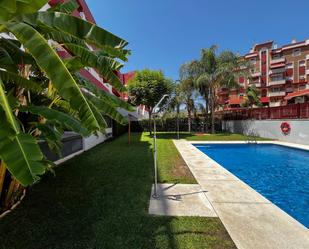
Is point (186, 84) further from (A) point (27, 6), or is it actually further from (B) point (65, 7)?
(A) point (27, 6)

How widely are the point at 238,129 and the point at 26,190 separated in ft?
81.7

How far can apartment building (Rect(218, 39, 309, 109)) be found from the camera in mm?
45688

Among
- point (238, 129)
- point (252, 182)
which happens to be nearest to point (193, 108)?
point (238, 129)

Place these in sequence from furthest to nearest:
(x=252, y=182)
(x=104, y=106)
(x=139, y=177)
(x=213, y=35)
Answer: (x=213, y=35)
(x=252, y=182)
(x=139, y=177)
(x=104, y=106)

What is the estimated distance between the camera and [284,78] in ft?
156

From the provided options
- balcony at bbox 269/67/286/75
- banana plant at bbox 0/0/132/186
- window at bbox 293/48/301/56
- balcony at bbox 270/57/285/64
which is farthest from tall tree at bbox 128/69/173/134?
window at bbox 293/48/301/56

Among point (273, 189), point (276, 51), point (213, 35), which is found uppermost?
point (276, 51)

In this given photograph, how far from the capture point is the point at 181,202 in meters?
4.88

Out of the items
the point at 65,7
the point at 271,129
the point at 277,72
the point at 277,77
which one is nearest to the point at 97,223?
the point at 65,7

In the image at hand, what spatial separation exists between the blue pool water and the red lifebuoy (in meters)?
2.07

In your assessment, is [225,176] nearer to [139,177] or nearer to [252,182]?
[252,182]

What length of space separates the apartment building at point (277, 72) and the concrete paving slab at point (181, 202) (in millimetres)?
41703

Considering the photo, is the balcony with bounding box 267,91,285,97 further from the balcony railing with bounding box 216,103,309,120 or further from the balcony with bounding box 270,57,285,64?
the balcony railing with bounding box 216,103,309,120

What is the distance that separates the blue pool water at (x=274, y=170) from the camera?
6.20 meters
